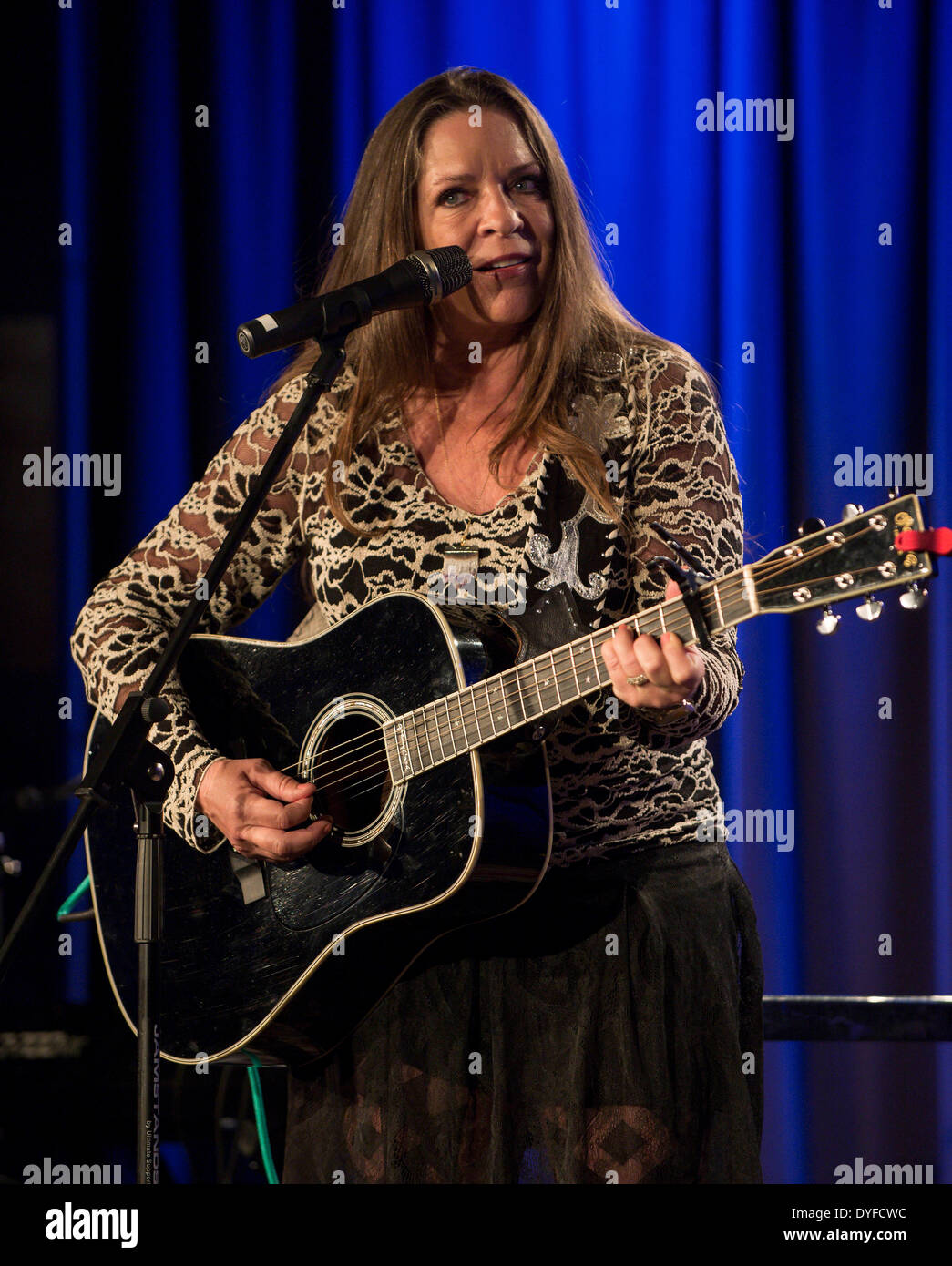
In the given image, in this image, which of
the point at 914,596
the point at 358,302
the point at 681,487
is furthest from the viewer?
the point at 681,487

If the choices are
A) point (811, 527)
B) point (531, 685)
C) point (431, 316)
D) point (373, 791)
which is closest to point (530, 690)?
point (531, 685)

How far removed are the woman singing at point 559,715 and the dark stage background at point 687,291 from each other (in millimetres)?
868

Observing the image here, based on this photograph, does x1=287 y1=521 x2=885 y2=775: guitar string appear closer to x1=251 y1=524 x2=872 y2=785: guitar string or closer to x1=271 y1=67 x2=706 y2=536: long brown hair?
x1=251 y1=524 x2=872 y2=785: guitar string

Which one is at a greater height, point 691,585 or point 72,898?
point 691,585

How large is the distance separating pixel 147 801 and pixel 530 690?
46 cm

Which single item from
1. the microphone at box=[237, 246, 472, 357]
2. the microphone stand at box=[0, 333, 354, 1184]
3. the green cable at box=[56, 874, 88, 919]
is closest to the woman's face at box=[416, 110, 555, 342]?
the microphone at box=[237, 246, 472, 357]

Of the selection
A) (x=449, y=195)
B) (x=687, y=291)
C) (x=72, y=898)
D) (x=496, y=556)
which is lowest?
Result: (x=72, y=898)

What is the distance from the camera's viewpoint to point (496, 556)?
158cm

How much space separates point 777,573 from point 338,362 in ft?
1.85

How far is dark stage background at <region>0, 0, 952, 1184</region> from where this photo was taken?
2512 millimetres

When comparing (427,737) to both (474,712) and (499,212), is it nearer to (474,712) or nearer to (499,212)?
(474,712)

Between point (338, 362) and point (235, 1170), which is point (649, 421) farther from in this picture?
point (235, 1170)

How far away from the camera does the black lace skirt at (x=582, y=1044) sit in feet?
4.89

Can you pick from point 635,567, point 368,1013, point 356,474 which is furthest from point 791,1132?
point 356,474
